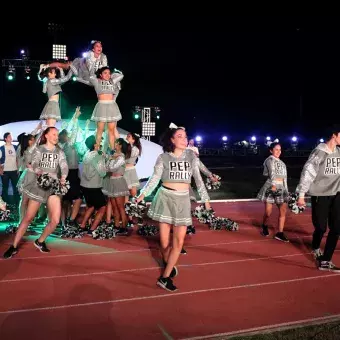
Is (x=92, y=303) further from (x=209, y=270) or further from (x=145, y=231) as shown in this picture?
(x=145, y=231)

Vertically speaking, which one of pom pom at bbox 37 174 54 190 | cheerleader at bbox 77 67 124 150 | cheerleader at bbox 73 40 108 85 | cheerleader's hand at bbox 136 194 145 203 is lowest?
cheerleader's hand at bbox 136 194 145 203

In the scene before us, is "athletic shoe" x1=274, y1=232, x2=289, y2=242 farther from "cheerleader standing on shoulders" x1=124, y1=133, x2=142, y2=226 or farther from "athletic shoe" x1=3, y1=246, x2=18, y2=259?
"athletic shoe" x1=3, y1=246, x2=18, y2=259

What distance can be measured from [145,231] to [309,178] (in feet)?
10.7

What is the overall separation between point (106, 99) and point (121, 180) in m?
1.51

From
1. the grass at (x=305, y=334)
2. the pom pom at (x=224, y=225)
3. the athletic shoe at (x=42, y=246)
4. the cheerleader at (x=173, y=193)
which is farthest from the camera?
the pom pom at (x=224, y=225)

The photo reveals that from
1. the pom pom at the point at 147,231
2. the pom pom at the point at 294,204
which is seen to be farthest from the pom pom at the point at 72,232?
the pom pom at the point at 294,204

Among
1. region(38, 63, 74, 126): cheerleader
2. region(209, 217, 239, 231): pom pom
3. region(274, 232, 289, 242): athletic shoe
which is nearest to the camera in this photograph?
region(274, 232, 289, 242): athletic shoe

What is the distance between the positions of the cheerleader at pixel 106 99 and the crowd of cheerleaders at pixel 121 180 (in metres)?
0.02

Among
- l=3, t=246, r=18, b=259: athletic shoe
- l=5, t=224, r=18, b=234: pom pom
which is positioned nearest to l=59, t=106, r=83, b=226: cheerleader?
→ l=5, t=224, r=18, b=234: pom pom

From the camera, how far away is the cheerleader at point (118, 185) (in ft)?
25.7

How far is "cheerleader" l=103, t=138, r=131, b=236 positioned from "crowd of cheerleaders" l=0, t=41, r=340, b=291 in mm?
18

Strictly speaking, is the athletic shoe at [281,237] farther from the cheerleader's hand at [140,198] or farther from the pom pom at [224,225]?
the cheerleader's hand at [140,198]

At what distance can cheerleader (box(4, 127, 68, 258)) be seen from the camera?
20.4 feet

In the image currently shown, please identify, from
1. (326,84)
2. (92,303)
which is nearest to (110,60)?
(326,84)
